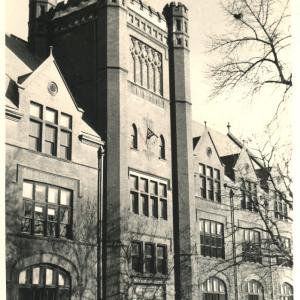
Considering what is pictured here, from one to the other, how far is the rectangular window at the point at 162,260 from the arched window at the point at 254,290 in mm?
9277

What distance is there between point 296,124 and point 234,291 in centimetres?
2297

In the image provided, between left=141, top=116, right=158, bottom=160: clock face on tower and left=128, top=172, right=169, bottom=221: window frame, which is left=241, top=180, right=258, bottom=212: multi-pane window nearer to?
left=128, top=172, right=169, bottom=221: window frame

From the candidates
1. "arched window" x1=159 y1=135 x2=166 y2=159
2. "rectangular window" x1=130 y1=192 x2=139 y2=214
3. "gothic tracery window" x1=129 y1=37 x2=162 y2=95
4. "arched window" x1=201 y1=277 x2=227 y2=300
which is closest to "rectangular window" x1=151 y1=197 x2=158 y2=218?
"rectangular window" x1=130 y1=192 x2=139 y2=214

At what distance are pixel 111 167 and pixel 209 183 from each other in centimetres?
1024

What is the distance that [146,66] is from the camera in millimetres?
29672

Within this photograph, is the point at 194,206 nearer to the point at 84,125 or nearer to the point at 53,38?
the point at 84,125

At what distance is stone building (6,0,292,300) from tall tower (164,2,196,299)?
0.20ft

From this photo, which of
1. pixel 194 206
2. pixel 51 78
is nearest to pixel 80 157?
pixel 51 78

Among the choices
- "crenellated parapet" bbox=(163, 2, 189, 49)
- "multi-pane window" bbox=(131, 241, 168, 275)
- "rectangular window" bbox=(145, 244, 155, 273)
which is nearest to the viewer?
"multi-pane window" bbox=(131, 241, 168, 275)

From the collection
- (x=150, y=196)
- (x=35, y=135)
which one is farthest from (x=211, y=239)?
(x=35, y=135)

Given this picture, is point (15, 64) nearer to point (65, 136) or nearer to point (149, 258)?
point (65, 136)

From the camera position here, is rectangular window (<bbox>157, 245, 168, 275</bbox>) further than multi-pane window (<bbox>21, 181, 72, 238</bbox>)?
Yes

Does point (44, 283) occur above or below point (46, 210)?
below

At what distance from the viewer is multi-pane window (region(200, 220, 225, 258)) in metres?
32.2
